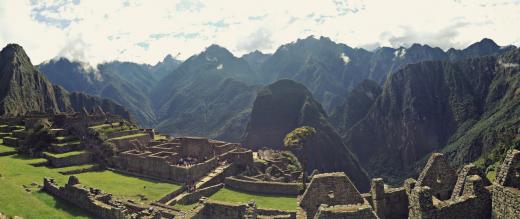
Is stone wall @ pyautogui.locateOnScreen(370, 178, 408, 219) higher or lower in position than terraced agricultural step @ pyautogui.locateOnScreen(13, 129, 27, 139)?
lower

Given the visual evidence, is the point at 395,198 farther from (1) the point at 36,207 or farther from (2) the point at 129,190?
(2) the point at 129,190

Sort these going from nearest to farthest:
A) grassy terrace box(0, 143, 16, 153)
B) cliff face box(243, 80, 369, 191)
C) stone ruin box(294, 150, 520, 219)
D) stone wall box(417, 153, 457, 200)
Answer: stone ruin box(294, 150, 520, 219), stone wall box(417, 153, 457, 200), grassy terrace box(0, 143, 16, 153), cliff face box(243, 80, 369, 191)

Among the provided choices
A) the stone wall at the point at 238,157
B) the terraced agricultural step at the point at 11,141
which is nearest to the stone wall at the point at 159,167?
the stone wall at the point at 238,157

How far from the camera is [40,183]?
107 feet

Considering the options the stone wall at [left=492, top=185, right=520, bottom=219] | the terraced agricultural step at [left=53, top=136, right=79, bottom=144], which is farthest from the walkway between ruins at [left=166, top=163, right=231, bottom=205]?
the stone wall at [left=492, top=185, right=520, bottom=219]

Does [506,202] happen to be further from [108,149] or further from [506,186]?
[108,149]

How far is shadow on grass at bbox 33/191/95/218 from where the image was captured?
23.8 metres

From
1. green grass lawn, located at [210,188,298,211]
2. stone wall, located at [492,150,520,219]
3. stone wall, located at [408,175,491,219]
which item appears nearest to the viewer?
stone wall, located at [492,150,520,219]

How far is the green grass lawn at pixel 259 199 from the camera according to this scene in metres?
36.3

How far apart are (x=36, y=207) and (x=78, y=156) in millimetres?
26379

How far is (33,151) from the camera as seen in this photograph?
48469 mm

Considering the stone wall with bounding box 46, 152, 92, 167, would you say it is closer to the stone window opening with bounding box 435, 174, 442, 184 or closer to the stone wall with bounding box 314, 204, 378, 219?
the stone window opening with bounding box 435, 174, 442, 184

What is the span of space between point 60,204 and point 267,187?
21.5 m

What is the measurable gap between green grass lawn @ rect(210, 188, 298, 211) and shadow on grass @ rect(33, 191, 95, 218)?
14.8 metres
